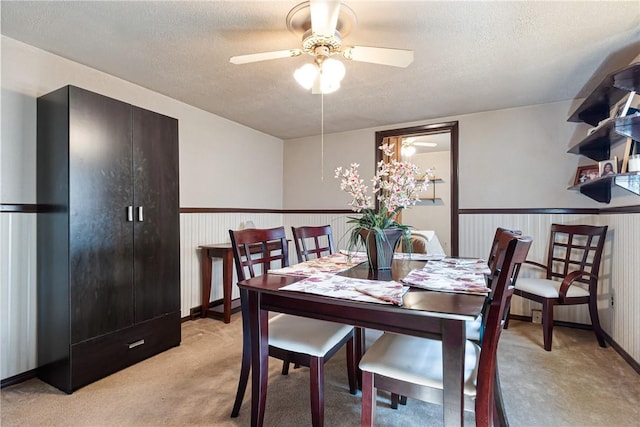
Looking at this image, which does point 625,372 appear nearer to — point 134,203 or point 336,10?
point 336,10

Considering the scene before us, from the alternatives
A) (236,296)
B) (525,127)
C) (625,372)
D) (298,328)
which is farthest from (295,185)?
(625,372)

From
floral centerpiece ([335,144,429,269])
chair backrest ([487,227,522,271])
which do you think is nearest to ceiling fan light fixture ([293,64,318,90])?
floral centerpiece ([335,144,429,269])

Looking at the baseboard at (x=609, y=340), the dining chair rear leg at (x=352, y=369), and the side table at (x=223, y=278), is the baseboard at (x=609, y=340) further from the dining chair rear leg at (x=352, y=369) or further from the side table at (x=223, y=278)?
the side table at (x=223, y=278)

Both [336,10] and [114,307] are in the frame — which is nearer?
[336,10]

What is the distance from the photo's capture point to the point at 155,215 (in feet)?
7.77

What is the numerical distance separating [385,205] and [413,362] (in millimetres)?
749

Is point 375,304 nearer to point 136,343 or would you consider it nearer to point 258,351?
point 258,351

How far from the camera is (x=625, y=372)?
207cm

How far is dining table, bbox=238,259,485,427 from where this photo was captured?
3.27 ft

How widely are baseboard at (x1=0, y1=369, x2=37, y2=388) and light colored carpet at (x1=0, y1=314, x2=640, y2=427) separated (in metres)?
0.04

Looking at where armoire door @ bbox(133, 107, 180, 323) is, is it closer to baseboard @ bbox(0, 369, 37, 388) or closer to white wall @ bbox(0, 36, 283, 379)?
white wall @ bbox(0, 36, 283, 379)

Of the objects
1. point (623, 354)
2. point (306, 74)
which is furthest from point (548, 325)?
point (306, 74)

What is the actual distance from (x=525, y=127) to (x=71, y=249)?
401cm

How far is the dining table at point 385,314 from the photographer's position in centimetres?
100
